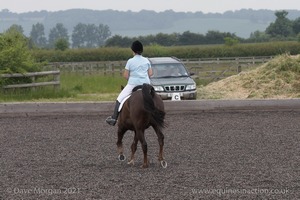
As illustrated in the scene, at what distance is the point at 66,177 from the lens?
8914 mm

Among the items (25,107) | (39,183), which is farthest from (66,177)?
(25,107)

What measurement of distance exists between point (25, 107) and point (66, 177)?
8552mm

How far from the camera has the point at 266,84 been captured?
72.0ft

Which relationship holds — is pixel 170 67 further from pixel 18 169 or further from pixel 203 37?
pixel 203 37

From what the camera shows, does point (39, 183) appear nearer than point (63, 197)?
No

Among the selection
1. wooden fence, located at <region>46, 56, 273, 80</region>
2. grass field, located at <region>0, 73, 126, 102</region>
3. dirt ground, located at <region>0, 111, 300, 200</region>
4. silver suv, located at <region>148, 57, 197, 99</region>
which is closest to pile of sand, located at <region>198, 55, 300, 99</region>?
silver suv, located at <region>148, 57, 197, 99</region>

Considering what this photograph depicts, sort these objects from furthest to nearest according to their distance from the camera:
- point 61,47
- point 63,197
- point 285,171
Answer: point 61,47
point 285,171
point 63,197

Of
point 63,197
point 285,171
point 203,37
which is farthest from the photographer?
point 203,37

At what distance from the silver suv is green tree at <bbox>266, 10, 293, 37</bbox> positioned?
76.4 m

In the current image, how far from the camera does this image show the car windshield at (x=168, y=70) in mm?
21422

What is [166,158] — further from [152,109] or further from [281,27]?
[281,27]

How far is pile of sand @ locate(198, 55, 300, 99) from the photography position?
21.0 m

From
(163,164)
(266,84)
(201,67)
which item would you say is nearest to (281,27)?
(201,67)

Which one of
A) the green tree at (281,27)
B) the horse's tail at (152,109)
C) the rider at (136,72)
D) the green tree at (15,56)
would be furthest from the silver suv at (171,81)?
the green tree at (281,27)
